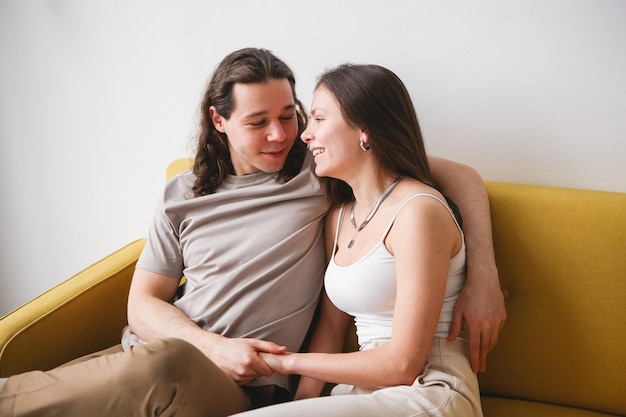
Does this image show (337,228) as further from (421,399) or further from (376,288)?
(421,399)

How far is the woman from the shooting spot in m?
1.29

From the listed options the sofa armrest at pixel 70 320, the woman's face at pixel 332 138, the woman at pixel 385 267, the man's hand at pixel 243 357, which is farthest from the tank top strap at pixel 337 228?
the sofa armrest at pixel 70 320

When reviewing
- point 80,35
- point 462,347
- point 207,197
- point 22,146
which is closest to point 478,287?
point 462,347

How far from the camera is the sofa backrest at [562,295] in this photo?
1.48 metres

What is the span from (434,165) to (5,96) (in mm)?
1717

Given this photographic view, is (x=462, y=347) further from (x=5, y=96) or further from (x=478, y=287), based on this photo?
(x=5, y=96)

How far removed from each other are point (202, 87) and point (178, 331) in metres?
0.87

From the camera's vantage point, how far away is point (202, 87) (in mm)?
2100

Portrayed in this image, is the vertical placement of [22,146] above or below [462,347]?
above

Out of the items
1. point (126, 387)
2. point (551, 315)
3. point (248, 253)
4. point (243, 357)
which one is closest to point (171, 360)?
point (126, 387)

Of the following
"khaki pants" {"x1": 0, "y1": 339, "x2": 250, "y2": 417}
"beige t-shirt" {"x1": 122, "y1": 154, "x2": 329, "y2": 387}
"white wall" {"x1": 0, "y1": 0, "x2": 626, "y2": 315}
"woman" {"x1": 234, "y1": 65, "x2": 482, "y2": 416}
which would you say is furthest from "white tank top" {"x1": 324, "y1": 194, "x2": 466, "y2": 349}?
"white wall" {"x1": 0, "y1": 0, "x2": 626, "y2": 315}

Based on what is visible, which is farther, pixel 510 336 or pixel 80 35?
pixel 80 35

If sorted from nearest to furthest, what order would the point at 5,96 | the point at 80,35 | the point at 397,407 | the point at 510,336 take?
the point at 397,407
the point at 510,336
the point at 80,35
the point at 5,96

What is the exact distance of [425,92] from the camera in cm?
179
